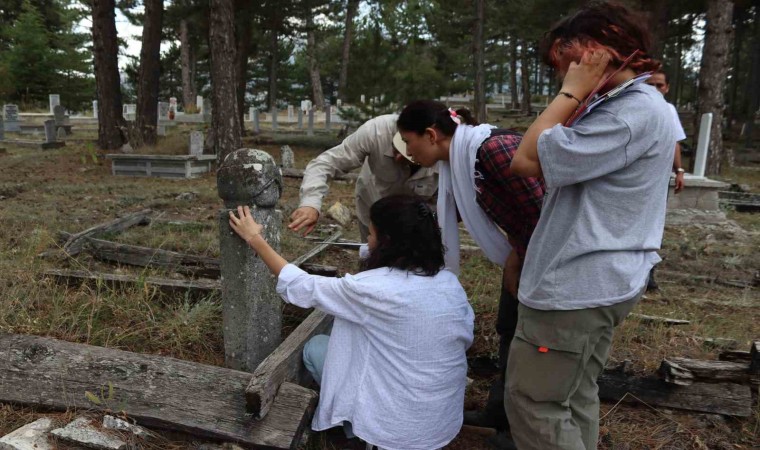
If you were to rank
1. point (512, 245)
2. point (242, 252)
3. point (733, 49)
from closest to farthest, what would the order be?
point (512, 245)
point (242, 252)
point (733, 49)

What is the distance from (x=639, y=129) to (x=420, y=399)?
132 centimetres

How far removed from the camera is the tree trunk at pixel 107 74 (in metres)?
12.6

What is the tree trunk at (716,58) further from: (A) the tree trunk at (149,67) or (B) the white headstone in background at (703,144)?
(A) the tree trunk at (149,67)

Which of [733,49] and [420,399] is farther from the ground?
[733,49]

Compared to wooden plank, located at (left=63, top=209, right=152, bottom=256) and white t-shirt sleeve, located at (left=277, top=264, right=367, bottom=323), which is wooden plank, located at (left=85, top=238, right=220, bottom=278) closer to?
wooden plank, located at (left=63, top=209, right=152, bottom=256)

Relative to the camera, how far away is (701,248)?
5.96 metres

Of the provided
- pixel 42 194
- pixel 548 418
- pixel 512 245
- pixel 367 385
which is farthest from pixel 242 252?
pixel 42 194

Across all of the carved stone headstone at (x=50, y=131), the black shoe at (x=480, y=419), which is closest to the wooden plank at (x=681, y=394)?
the black shoe at (x=480, y=419)

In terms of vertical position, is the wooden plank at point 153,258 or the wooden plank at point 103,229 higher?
the wooden plank at point 103,229

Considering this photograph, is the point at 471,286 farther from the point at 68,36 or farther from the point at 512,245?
the point at 68,36

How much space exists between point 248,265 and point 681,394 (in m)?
2.25

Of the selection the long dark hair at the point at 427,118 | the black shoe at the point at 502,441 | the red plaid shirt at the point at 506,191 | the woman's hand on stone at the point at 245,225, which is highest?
the long dark hair at the point at 427,118

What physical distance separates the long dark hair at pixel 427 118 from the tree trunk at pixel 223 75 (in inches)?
351

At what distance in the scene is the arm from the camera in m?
1.57
